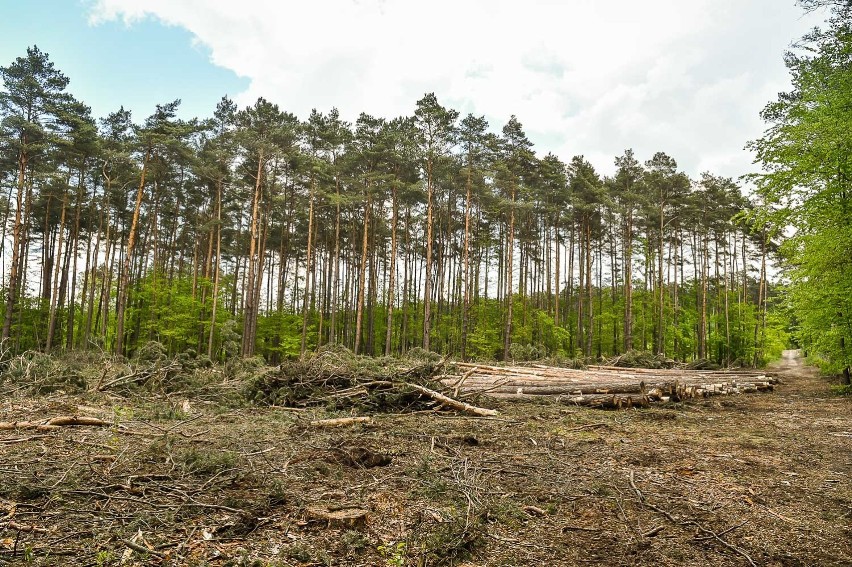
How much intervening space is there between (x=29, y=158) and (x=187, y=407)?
2161 centimetres

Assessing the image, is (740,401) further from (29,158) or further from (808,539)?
(29,158)

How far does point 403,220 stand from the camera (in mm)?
34719

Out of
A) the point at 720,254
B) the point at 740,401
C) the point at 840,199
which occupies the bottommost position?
the point at 740,401

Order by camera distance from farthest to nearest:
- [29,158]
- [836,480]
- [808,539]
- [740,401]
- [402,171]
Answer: [402,171] → [29,158] → [740,401] → [836,480] → [808,539]

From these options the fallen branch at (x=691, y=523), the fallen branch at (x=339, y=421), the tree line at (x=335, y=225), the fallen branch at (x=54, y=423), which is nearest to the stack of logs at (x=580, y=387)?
the fallen branch at (x=339, y=421)

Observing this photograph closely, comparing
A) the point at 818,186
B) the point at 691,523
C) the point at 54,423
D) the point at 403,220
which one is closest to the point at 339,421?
the point at 54,423

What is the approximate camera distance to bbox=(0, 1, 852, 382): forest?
13.5m

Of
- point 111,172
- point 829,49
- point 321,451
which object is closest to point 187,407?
point 321,451

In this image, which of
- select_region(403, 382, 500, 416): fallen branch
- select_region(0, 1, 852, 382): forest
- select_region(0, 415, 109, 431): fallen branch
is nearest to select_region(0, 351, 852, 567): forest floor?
select_region(0, 415, 109, 431): fallen branch

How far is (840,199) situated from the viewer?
479 inches

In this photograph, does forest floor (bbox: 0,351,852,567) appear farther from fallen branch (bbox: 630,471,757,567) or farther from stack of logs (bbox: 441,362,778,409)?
stack of logs (bbox: 441,362,778,409)

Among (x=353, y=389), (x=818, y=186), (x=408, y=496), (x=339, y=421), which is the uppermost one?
(x=818, y=186)

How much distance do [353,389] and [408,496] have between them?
19.0ft

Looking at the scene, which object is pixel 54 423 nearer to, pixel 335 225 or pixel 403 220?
pixel 335 225
